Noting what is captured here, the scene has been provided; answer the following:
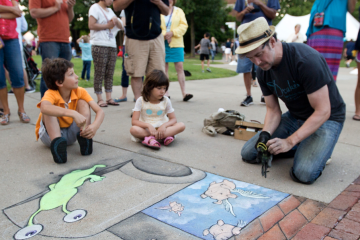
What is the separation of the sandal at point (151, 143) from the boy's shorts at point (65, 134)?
0.73 meters

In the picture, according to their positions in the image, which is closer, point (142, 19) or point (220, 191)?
point (220, 191)

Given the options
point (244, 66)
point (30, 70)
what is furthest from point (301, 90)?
point (30, 70)

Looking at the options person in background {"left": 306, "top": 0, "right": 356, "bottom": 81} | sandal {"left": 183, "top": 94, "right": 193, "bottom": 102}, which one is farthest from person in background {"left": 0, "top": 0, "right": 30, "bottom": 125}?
person in background {"left": 306, "top": 0, "right": 356, "bottom": 81}

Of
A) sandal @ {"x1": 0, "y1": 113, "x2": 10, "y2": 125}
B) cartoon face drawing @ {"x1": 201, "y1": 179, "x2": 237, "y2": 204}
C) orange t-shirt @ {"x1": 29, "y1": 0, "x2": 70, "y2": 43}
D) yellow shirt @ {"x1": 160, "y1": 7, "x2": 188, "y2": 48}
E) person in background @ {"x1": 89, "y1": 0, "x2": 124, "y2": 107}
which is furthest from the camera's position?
yellow shirt @ {"x1": 160, "y1": 7, "x2": 188, "y2": 48}

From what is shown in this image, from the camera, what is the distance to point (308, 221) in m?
2.02

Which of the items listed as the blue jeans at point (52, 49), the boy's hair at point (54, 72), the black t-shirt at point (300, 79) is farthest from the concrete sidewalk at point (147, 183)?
the blue jeans at point (52, 49)

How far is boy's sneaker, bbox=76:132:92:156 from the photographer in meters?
3.03

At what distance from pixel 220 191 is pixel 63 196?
46.4 inches

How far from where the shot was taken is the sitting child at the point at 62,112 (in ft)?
9.43

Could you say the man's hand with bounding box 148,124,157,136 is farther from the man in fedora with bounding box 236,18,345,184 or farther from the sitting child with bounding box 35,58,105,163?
the man in fedora with bounding box 236,18,345,184

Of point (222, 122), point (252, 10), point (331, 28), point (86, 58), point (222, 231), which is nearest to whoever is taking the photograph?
point (222, 231)

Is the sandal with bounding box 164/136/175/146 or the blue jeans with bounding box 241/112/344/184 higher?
the blue jeans with bounding box 241/112/344/184

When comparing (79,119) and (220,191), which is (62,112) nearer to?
(79,119)

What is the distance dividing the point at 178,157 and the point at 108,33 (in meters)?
3.30
